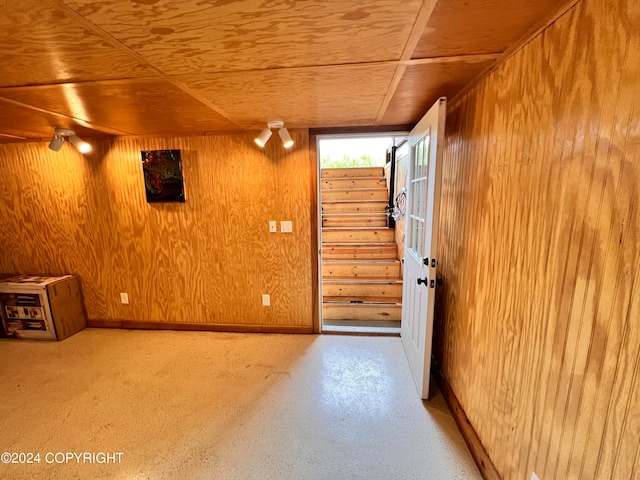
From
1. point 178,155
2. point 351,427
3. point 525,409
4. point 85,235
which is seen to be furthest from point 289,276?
point 85,235

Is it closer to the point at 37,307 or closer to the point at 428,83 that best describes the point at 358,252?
the point at 428,83

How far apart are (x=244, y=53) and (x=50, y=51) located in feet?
2.40

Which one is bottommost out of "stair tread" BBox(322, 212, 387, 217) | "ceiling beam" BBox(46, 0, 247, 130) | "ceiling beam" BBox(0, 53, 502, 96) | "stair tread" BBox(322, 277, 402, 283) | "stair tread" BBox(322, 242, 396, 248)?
"stair tread" BBox(322, 277, 402, 283)

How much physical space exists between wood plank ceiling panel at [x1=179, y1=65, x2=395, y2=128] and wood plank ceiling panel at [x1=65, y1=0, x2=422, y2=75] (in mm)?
106

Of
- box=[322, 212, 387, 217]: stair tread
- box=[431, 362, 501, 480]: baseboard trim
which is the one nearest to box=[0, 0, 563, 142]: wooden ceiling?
box=[431, 362, 501, 480]: baseboard trim

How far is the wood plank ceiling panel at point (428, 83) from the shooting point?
126cm

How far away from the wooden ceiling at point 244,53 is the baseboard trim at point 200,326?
79.8 inches

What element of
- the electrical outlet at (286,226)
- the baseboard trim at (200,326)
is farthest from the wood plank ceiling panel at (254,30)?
the baseboard trim at (200,326)

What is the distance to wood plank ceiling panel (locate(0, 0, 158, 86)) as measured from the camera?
0.82m

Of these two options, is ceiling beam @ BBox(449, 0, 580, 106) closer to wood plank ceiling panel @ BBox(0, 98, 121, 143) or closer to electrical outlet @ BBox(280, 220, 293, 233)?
electrical outlet @ BBox(280, 220, 293, 233)

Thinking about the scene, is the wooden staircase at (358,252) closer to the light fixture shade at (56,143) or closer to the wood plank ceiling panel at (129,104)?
the wood plank ceiling panel at (129,104)

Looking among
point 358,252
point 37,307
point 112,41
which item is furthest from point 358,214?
point 37,307

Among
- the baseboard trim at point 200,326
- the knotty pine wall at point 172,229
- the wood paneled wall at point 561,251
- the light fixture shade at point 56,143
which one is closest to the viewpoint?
the wood paneled wall at point 561,251

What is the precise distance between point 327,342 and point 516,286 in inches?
73.3
